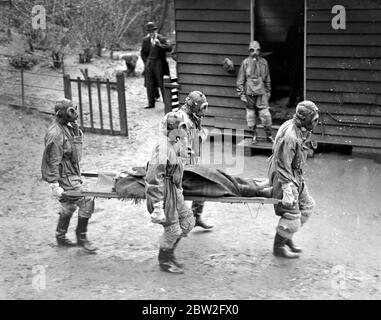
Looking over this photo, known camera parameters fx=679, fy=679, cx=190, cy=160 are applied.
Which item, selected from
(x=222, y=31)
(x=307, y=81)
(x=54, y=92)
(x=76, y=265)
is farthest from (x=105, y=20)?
(x=76, y=265)

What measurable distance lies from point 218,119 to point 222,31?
67.1 inches

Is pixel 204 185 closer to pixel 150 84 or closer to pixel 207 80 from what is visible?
pixel 207 80

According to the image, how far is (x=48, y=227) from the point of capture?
368 inches

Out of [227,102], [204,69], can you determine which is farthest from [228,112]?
[204,69]

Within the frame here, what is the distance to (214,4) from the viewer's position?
41.5 feet

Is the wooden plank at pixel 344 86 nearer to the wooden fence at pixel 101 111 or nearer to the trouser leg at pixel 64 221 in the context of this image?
the wooden fence at pixel 101 111

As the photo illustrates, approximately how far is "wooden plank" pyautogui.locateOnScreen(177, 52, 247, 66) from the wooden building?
19 mm

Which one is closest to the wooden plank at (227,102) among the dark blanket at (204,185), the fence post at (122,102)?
the fence post at (122,102)

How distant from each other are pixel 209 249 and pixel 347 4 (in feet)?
17.6

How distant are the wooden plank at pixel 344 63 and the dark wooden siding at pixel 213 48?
1.37 m

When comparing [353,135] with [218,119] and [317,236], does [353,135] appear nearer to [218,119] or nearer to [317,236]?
[218,119]

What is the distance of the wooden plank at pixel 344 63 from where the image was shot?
37.7 ft

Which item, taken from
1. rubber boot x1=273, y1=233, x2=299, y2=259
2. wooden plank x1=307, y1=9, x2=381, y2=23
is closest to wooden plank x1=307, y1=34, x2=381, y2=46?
wooden plank x1=307, y1=9, x2=381, y2=23

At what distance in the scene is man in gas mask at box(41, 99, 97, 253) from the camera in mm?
8008
